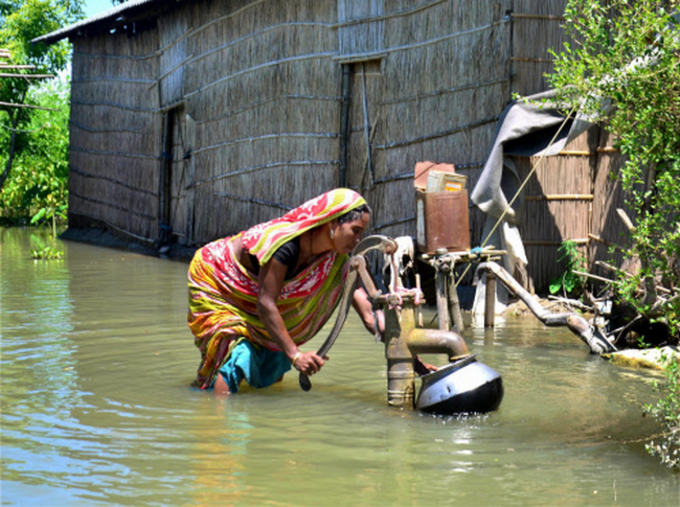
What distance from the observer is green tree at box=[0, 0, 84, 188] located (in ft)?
82.5

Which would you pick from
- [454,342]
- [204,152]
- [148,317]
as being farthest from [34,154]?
[454,342]

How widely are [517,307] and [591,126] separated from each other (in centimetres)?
182

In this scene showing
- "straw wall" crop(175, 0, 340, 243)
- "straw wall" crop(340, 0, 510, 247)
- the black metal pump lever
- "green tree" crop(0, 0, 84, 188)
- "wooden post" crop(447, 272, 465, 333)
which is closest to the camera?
the black metal pump lever

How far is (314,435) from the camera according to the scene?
4520 mm

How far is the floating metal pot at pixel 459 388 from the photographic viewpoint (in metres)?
4.73

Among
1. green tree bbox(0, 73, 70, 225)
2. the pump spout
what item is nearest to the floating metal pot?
the pump spout

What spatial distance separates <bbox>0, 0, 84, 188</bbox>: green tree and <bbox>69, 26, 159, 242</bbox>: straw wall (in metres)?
3.95

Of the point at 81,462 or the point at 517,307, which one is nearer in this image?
the point at 81,462

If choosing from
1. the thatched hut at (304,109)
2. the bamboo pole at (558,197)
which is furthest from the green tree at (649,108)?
the bamboo pole at (558,197)

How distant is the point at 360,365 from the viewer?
654 centimetres

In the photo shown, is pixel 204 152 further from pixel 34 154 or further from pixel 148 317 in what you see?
pixel 34 154

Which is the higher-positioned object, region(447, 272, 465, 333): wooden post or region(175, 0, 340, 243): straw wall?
region(175, 0, 340, 243): straw wall

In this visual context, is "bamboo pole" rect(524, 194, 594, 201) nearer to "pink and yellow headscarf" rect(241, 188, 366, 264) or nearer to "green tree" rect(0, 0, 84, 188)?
"pink and yellow headscarf" rect(241, 188, 366, 264)

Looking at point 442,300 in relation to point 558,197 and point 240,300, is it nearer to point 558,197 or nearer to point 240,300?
point 240,300
